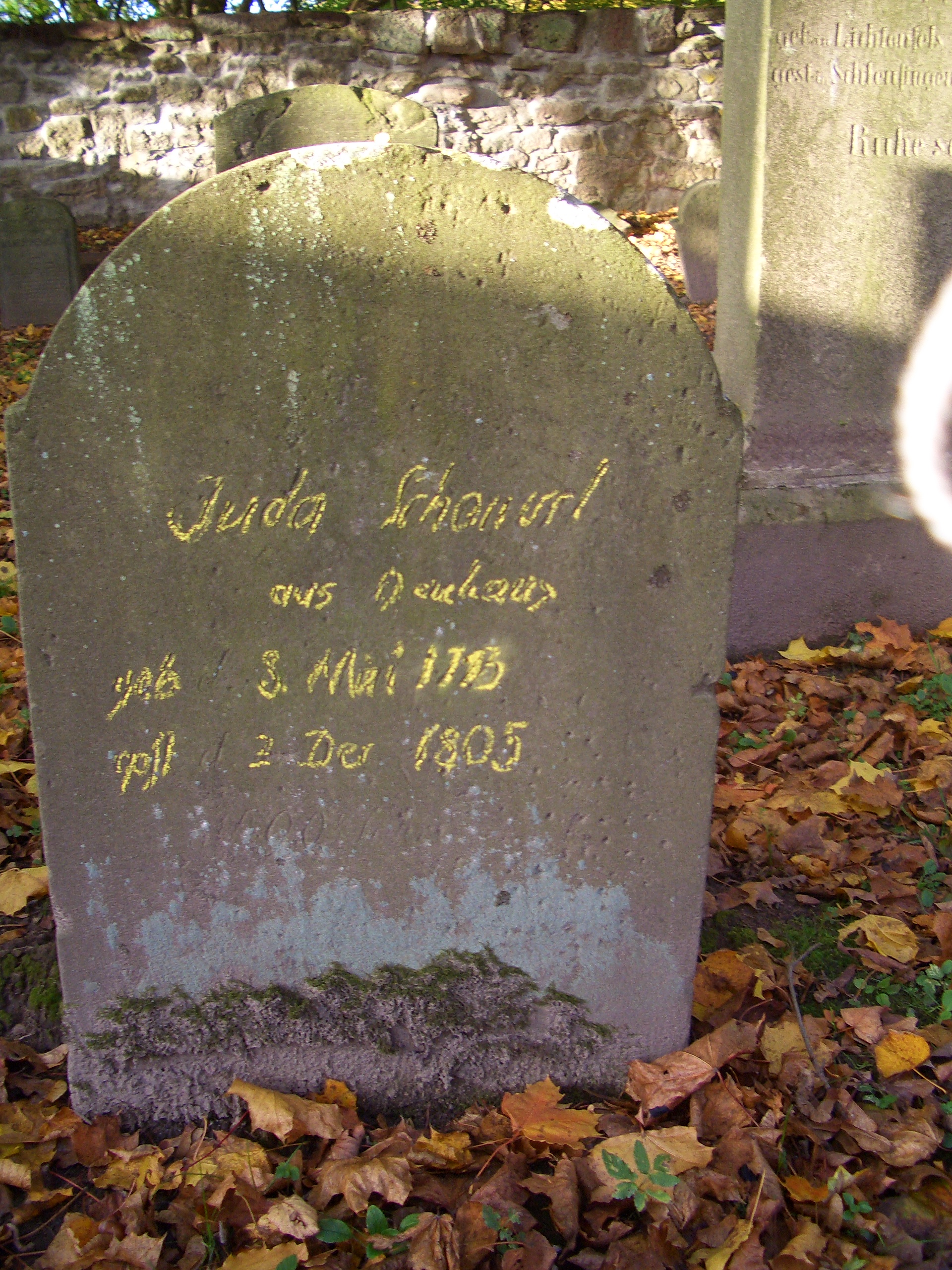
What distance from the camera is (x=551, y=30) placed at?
8109 millimetres

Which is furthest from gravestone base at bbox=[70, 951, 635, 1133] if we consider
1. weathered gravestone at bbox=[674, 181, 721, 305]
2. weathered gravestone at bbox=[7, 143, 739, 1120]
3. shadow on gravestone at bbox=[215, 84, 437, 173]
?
weathered gravestone at bbox=[674, 181, 721, 305]

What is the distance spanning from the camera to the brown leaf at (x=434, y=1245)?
1539 millimetres

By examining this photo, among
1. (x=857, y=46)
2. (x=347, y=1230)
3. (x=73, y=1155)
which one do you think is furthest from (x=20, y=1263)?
(x=857, y=46)

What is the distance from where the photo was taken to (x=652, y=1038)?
1896 mm

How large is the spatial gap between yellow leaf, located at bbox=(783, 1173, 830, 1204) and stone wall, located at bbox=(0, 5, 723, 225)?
27.1 feet

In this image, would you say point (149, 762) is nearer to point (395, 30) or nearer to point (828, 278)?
point (828, 278)

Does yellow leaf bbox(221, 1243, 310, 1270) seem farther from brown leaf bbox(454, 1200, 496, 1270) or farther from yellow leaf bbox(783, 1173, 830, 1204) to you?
yellow leaf bbox(783, 1173, 830, 1204)

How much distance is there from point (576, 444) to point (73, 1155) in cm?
162

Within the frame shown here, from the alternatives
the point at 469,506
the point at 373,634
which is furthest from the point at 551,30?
the point at 373,634

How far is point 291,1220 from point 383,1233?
0.16 meters

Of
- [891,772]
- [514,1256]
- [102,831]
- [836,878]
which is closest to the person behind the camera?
[514,1256]

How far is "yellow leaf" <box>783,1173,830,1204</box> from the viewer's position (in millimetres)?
1626

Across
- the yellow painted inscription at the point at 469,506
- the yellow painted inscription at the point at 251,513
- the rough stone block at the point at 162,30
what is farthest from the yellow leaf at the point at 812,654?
the rough stone block at the point at 162,30

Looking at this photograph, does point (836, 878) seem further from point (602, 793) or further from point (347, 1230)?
point (347, 1230)
